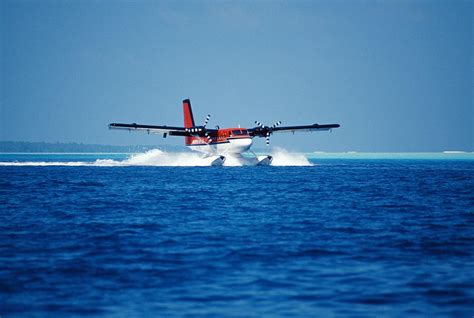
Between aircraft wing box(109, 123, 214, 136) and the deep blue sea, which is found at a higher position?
aircraft wing box(109, 123, 214, 136)

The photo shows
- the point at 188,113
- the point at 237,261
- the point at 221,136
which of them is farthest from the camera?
the point at 188,113

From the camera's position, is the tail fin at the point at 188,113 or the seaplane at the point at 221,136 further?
the tail fin at the point at 188,113

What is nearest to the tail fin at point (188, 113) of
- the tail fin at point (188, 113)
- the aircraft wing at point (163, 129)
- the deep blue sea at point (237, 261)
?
the tail fin at point (188, 113)

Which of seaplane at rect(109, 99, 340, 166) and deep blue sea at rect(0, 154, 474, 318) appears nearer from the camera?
deep blue sea at rect(0, 154, 474, 318)

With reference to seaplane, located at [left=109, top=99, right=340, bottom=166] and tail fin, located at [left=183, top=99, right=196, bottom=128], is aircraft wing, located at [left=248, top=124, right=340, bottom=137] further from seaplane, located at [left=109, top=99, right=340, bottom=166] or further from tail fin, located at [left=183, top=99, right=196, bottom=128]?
tail fin, located at [left=183, top=99, right=196, bottom=128]

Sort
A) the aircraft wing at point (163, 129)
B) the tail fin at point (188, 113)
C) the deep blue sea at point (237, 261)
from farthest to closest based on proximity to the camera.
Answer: the tail fin at point (188, 113) → the aircraft wing at point (163, 129) → the deep blue sea at point (237, 261)

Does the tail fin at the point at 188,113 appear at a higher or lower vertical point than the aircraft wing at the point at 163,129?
higher

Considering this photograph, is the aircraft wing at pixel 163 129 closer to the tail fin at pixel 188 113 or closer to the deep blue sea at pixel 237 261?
the tail fin at pixel 188 113

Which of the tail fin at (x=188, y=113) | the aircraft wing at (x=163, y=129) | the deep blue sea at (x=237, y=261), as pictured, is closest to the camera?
the deep blue sea at (x=237, y=261)

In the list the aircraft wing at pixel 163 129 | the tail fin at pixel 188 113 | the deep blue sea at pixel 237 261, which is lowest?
the deep blue sea at pixel 237 261

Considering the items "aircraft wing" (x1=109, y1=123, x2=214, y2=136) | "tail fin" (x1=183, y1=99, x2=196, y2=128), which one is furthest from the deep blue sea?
"tail fin" (x1=183, y1=99, x2=196, y2=128)

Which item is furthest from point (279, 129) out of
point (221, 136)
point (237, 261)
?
point (237, 261)

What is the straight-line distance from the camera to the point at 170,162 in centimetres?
8231

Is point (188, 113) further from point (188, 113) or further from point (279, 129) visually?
point (279, 129)
